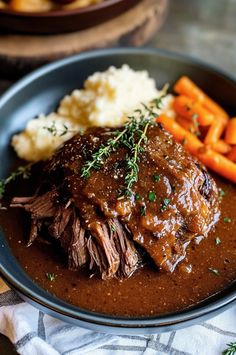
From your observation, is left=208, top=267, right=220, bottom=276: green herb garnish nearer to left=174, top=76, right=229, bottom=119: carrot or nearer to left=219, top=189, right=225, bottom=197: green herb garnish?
left=219, top=189, right=225, bottom=197: green herb garnish

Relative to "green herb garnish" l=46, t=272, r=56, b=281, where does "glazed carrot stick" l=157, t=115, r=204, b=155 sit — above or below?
above

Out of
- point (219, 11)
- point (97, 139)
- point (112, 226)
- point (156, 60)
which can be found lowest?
point (112, 226)

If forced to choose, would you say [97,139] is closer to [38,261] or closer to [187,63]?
[38,261]

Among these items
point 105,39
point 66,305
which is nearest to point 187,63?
point 105,39

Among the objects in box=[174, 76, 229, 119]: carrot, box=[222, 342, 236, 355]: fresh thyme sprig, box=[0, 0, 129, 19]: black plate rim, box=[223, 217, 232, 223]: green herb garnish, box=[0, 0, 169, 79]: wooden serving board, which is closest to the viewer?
box=[222, 342, 236, 355]: fresh thyme sprig

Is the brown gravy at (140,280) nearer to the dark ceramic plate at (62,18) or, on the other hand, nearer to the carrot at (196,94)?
the carrot at (196,94)

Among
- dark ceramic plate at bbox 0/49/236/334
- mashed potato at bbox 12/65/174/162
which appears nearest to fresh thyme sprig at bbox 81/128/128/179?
mashed potato at bbox 12/65/174/162

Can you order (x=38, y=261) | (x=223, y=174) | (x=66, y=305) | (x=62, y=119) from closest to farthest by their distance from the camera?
(x=66, y=305) → (x=38, y=261) → (x=223, y=174) → (x=62, y=119)

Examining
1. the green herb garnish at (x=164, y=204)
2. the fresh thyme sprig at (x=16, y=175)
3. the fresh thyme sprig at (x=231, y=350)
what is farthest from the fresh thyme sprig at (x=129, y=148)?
the fresh thyme sprig at (x=231, y=350)

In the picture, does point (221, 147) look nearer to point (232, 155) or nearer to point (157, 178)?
point (232, 155)
